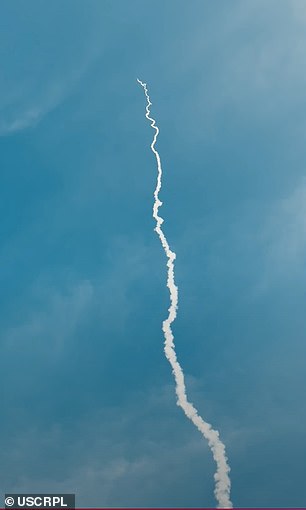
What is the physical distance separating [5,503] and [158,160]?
1885 inches

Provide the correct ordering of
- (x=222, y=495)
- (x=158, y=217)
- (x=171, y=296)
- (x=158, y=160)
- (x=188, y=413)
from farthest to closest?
1. (x=158, y=160)
2. (x=158, y=217)
3. (x=171, y=296)
4. (x=188, y=413)
5. (x=222, y=495)

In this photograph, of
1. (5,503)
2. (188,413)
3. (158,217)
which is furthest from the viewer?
(158,217)

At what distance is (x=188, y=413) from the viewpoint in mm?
51594

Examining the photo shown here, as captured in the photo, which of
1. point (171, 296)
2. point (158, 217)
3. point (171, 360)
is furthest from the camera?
point (158, 217)

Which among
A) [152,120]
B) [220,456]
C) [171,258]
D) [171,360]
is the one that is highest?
[152,120]

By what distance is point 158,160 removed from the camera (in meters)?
73.6

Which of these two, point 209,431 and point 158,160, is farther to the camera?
point 158,160

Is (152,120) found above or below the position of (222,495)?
above

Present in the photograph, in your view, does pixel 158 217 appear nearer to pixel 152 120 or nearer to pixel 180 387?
pixel 152 120

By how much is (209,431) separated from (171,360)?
31.8 ft

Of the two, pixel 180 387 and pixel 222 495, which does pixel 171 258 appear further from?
pixel 222 495

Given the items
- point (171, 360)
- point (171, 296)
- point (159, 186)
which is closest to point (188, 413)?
point (171, 360)

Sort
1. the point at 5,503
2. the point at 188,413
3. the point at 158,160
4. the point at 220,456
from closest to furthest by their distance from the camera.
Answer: the point at 5,503
the point at 220,456
the point at 188,413
the point at 158,160

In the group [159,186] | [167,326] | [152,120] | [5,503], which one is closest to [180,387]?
[167,326]
